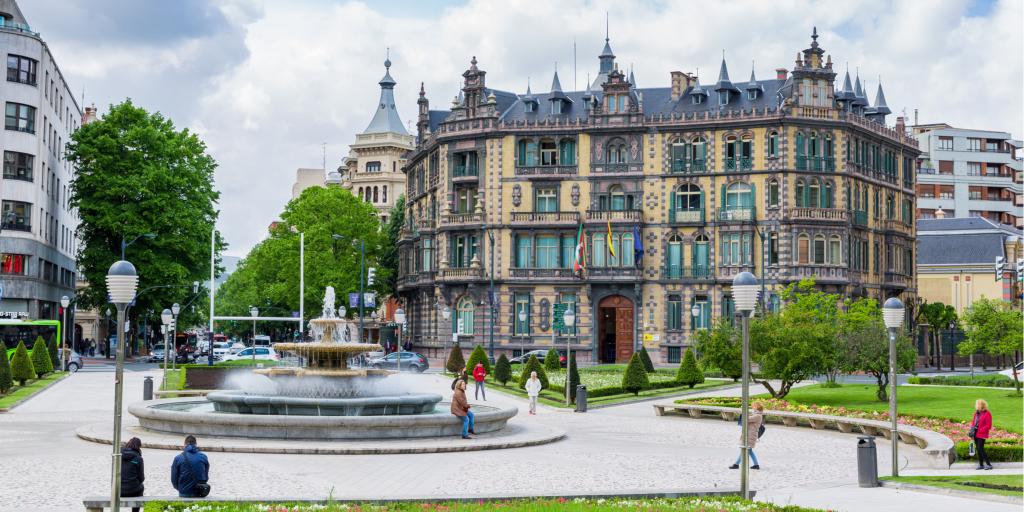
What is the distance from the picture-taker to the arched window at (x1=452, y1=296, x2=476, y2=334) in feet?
251

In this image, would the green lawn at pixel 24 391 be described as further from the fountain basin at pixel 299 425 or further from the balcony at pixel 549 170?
the balcony at pixel 549 170

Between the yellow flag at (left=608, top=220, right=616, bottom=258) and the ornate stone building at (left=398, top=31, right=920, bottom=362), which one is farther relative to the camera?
the yellow flag at (left=608, top=220, right=616, bottom=258)

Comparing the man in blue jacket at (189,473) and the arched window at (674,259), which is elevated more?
the arched window at (674,259)

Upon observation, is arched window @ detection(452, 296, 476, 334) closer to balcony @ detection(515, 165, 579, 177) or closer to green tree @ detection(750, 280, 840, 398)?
balcony @ detection(515, 165, 579, 177)

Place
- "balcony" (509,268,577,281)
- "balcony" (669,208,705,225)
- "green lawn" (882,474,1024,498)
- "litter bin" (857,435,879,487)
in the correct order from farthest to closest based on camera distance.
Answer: "balcony" (509,268,577,281)
"balcony" (669,208,705,225)
"litter bin" (857,435,879,487)
"green lawn" (882,474,1024,498)

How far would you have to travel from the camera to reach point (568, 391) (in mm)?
42438

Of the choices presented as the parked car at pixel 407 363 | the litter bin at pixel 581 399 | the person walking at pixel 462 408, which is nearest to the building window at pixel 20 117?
the parked car at pixel 407 363

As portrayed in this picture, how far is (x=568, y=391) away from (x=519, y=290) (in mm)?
33015

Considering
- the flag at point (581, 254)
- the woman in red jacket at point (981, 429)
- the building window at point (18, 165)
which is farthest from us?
the flag at point (581, 254)

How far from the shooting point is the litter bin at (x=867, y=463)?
70.7 feet

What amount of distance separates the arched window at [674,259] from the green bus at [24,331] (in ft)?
116

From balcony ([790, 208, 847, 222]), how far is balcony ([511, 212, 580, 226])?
13.2m

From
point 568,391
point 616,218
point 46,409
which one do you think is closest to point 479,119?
point 616,218

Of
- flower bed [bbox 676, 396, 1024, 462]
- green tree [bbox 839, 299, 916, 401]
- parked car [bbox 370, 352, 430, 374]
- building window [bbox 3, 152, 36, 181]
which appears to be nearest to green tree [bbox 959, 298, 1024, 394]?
green tree [bbox 839, 299, 916, 401]
